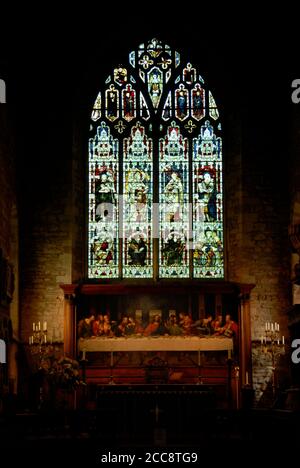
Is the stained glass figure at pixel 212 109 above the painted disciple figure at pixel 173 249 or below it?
above

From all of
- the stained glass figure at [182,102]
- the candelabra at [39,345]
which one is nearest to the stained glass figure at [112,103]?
the stained glass figure at [182,102]

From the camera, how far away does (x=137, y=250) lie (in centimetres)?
2416

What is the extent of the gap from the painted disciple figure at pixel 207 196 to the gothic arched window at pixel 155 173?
0.02m

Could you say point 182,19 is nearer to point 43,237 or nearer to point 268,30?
point 268,30

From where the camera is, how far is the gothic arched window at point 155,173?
24.1 m

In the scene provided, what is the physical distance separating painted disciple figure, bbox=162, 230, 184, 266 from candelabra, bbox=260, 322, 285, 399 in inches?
111

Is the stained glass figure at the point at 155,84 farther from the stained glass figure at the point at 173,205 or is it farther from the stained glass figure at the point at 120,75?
the stained glass figure at the point at 173,205

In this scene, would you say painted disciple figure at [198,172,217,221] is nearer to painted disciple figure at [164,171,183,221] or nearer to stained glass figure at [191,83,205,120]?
painted disciple figure at [164,171,183,221]

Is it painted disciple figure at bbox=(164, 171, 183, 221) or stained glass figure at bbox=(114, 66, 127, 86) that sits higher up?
stained glass figure at bbox=(114, 66, 127, 86)

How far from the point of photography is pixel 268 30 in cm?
2406

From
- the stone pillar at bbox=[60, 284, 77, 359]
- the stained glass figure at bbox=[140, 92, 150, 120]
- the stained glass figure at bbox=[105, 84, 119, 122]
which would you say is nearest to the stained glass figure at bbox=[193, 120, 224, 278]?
the stained glass figure at bbox=[140, 92, 150, 120]

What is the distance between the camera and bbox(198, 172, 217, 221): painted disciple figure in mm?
24281

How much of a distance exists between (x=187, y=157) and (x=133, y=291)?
4.00 meters

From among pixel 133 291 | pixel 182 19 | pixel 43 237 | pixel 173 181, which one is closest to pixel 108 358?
pixel 133 291
